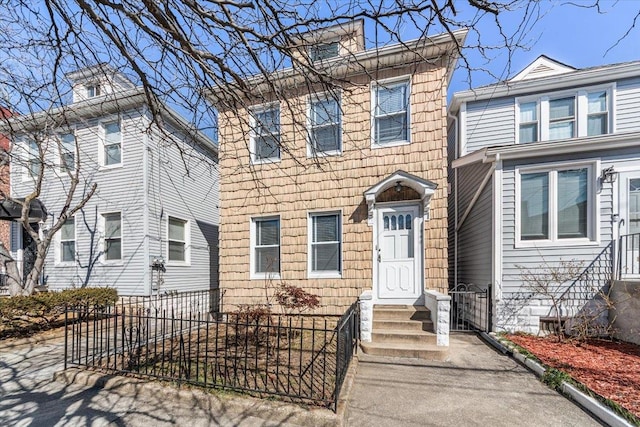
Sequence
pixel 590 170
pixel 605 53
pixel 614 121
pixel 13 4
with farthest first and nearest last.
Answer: pixel 614 121 → pixel 590 170 → pixel 13 4 → pixel 605 53

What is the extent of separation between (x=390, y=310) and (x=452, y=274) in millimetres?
4324

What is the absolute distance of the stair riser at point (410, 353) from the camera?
4863mm

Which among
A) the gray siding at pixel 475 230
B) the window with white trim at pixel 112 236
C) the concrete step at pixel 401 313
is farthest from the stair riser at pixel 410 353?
the window with white trim at pixel 112 236

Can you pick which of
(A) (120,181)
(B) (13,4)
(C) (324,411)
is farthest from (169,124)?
(C) (324,411)

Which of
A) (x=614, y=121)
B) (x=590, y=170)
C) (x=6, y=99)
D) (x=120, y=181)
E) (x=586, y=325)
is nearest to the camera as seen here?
(x=6, y=99)

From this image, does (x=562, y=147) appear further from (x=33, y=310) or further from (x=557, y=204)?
(x=33, y=310)

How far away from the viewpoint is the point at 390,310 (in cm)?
617

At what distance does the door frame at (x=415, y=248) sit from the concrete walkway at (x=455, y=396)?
1.81 meters

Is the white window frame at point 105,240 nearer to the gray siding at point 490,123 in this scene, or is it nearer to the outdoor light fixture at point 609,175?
the gray siding at point 490,123

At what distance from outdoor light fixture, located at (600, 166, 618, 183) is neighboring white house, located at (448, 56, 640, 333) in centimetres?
2

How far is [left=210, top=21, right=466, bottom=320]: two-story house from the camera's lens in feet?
21.7

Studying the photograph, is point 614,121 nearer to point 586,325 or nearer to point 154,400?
point 586,325

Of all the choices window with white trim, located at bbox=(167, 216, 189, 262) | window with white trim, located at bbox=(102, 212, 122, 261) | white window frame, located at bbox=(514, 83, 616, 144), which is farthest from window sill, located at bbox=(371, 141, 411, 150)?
window with white trim, located at bbox=(102, 212, 122, 261)

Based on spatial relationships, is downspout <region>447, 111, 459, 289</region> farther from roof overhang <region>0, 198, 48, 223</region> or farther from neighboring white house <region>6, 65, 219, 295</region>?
roof overhang <region>0, 198, 48, 223</region>
